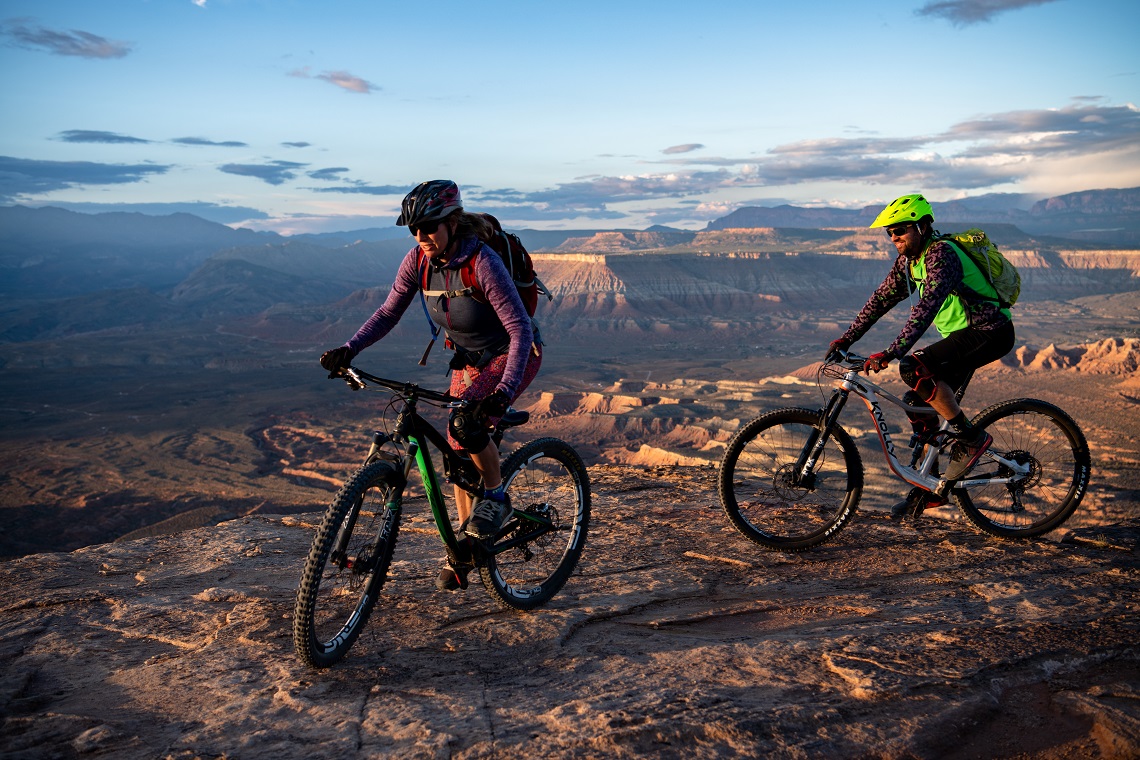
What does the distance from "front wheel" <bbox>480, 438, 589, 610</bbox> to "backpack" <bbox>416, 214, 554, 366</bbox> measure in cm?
88

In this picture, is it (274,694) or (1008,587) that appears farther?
(1008,587)

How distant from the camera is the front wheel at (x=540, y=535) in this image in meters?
4.50

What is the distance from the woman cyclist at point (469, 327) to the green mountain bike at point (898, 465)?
2.09 m

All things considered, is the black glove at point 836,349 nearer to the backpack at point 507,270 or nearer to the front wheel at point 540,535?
the front wheel at point 540,535

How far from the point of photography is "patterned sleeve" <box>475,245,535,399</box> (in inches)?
161

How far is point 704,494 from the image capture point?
289 inches

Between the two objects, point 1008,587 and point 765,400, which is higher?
point 1008,587

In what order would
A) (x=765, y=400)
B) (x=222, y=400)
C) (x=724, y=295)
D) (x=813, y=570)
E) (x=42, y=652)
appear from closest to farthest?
(x=42, y=652), (x=813, y=570), (x=765, y=400), (x=222, y=400), (x=724, y=295)

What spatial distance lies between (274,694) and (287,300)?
193942 millimetres

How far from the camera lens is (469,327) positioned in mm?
4336

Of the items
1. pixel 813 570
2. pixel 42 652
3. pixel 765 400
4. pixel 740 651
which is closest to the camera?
pixel 740 651

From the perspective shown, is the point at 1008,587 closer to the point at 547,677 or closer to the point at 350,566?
the point at 547,677

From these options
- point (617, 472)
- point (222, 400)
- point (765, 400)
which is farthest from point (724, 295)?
point (617, 472)

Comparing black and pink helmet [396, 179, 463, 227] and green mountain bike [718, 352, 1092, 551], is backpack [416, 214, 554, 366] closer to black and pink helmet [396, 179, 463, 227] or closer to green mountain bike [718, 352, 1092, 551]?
black and pink helmet [396, 179, 463, 227]
